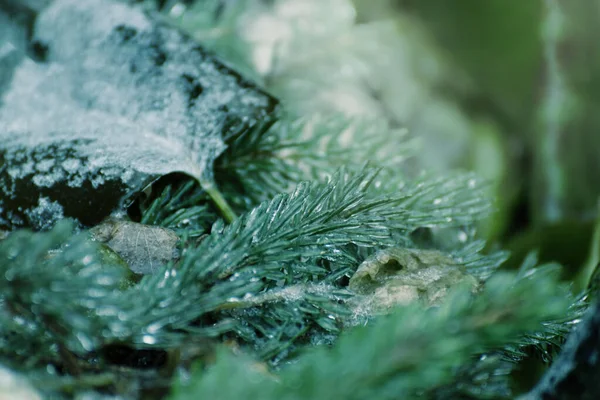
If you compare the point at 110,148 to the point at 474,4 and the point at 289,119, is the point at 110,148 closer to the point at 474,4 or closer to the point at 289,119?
the point at 289,119

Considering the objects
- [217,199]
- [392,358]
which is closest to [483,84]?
[217,199]

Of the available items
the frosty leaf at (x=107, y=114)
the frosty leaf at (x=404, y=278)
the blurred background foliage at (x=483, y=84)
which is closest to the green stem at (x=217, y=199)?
the frosty leaf at (x=107, y=114)

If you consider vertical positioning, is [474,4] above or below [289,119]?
above

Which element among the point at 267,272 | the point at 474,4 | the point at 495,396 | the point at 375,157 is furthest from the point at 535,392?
the point at 474,4

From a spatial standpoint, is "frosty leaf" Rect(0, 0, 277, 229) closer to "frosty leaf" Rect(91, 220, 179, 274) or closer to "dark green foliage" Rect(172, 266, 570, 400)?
"frosty leaf" Rect(91, 220, 179, 274)

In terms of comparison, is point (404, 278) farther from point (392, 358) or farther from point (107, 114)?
point (107, 114)

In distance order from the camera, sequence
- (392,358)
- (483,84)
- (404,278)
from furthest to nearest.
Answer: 1. (483,84)
2. (404,278)
3. (392,358)

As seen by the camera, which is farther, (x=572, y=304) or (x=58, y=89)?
(x=58, y=89)
